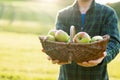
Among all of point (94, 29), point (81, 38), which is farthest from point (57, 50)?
point (94, 29)

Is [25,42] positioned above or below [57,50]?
above

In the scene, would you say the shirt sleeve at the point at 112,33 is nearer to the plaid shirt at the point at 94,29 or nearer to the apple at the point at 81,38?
the plaid shirt at the point at 94,29

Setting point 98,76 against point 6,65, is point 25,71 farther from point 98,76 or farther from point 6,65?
point 98,76

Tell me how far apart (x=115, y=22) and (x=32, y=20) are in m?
33.9

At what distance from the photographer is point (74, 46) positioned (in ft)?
12.8

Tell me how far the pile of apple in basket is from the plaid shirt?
1.56 ft

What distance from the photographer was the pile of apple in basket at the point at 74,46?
391cm

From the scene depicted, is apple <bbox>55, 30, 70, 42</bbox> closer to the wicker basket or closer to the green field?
the wicker basket

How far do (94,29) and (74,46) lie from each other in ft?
2.53

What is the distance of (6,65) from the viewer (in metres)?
13.9

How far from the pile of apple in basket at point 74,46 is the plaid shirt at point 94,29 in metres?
0.47

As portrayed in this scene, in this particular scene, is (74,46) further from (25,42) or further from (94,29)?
(25,42)

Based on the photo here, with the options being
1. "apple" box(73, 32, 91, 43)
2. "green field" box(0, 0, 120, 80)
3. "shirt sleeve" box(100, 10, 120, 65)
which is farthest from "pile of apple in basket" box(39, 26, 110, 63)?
"green field" box(0, 0, 120, 80)

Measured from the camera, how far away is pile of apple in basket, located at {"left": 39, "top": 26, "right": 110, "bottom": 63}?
12.8 feet
